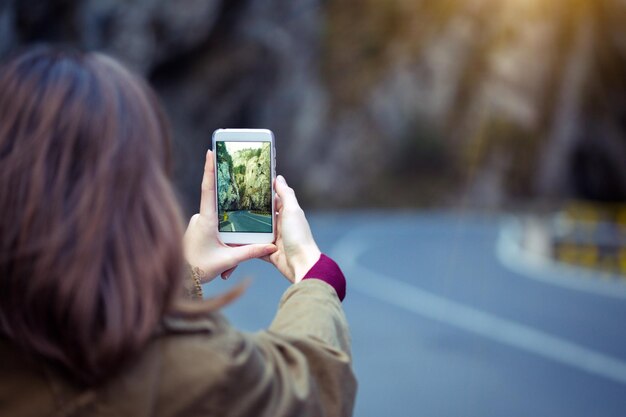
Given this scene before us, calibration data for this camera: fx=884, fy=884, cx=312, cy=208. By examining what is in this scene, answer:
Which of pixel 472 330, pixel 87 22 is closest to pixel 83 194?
pixel 472 330

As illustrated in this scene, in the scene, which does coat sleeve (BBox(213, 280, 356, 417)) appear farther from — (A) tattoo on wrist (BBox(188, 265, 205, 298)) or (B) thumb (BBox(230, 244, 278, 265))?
(B) thumb (BBox(230, 244, 278, 265))

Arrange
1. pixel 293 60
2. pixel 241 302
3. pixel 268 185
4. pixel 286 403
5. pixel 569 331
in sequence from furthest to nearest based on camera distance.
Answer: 1. pixel 293 60
2. pixel 241 302
3. pixel 569 331
4. pixel 268 185
5. pixel 286 403

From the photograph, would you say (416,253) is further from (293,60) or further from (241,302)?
(293,60)

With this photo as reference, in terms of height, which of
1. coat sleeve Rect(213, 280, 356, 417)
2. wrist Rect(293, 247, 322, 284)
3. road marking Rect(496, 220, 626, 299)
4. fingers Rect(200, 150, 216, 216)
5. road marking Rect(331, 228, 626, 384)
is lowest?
road marking Rect(496, 220, 626, 299)

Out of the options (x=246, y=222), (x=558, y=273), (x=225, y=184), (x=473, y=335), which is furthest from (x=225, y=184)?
(x=558, y=273)

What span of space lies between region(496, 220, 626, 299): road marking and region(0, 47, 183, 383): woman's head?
1455 centimetres

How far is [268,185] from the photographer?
2.21 m

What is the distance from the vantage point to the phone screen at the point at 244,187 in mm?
2215

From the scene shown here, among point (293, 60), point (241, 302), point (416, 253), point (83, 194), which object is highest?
point (83, 194)

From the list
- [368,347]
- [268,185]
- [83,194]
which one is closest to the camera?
[83,194]

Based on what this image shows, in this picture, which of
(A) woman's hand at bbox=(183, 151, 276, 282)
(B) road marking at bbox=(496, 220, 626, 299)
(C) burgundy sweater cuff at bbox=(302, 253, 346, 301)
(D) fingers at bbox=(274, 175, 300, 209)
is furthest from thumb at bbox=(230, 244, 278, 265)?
(B) road marking at bbox=(496, 220, 626, 299)

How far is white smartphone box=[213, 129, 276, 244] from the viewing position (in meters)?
2.21

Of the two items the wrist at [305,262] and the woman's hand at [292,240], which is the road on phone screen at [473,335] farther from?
the wrist at [305,262]

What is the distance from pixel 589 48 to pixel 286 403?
3977 cm
